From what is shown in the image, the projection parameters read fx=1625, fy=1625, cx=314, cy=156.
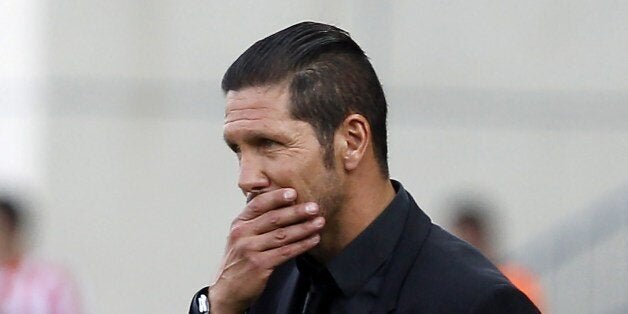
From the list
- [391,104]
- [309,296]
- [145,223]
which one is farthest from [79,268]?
[309,296]

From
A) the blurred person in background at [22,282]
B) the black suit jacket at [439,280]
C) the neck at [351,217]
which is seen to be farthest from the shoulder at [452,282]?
the blurred person in background at [22,282]

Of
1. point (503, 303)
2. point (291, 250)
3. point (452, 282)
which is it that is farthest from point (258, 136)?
point (503, 303)

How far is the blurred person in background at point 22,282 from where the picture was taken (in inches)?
292

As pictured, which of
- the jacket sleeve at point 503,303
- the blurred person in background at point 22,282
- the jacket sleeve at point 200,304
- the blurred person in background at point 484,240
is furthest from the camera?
the blurred person in background at point 484,240

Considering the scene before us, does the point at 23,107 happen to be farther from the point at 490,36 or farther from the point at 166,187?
the point at 490,36

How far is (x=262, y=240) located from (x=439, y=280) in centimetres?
36

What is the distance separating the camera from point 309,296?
3.35 metres

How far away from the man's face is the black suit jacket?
193 millimetres

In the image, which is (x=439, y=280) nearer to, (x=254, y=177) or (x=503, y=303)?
(x=503, y=303)

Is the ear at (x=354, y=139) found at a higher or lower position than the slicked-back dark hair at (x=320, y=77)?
lower

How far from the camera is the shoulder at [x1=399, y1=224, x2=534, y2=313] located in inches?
122

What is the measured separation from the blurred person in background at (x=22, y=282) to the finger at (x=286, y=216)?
4.37m

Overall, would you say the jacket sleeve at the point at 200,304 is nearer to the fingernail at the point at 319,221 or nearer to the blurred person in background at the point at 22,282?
the fingernail at the point at 319,221

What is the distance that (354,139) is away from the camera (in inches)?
128
